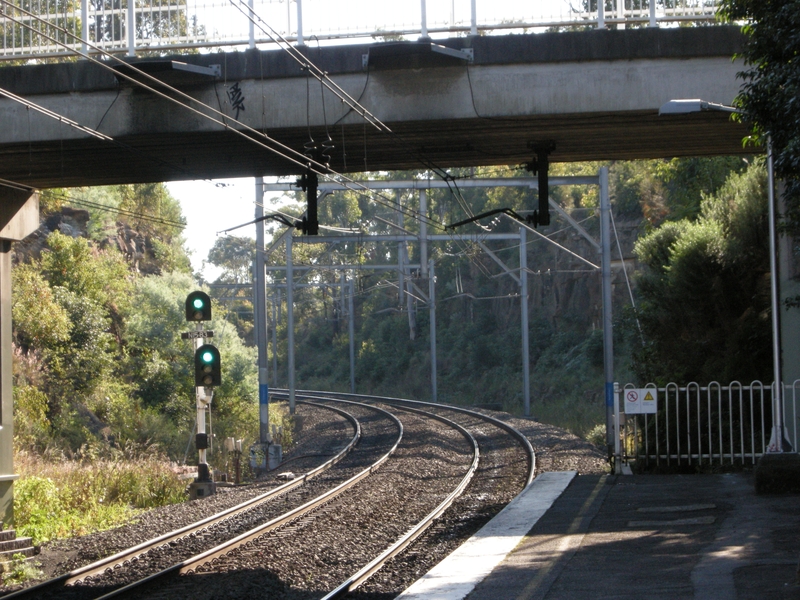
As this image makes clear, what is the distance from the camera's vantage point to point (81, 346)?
30188 millimetres

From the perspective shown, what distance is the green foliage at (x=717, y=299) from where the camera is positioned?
61.9ft

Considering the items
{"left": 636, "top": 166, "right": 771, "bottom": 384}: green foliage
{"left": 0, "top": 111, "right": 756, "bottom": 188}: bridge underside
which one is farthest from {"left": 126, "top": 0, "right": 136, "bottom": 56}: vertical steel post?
{"left": 636, "top": 166, "right": 771, "bottom": 384}: green foliage

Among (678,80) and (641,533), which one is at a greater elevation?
(678,80)

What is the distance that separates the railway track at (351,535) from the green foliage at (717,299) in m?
4.07

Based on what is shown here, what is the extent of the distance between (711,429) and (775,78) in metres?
8.59

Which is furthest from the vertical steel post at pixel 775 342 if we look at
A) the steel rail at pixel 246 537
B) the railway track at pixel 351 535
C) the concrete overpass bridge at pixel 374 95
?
the steel rail at pixel 246 537

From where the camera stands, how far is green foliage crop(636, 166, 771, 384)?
1886 centimetres

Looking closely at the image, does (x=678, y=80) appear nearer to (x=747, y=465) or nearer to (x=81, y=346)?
(x=747, y=465)

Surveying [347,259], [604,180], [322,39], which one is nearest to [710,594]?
[322,39]

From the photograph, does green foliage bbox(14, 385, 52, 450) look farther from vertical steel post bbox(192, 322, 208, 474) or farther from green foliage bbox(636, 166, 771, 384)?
green foliage bbox(636, 166, 771, 384)

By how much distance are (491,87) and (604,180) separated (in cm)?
1119

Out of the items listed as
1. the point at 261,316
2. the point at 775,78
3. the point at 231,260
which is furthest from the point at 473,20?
the point at 231,260

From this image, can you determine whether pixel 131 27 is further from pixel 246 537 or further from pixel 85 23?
pixel 246 537

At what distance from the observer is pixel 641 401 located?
14.8 meters
